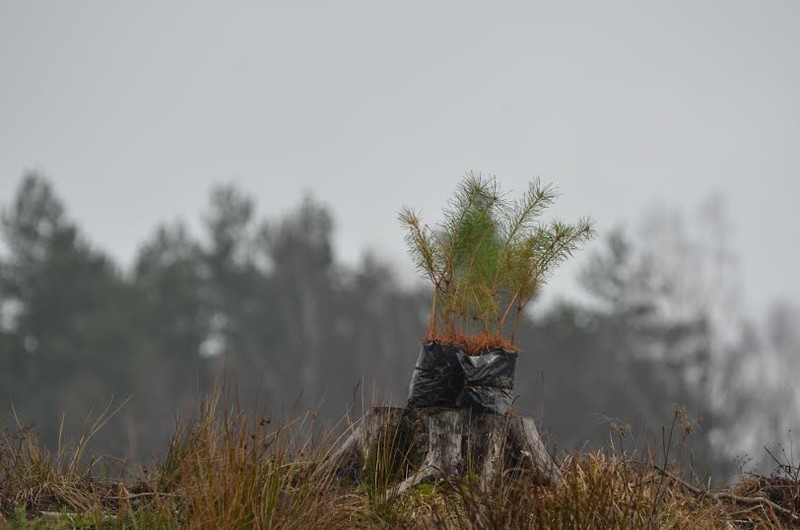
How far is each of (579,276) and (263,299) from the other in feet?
39.6

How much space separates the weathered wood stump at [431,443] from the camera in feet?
21.3

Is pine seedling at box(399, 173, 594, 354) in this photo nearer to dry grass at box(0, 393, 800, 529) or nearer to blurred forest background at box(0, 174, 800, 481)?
dry grass at box(0, 393, 800, 529)

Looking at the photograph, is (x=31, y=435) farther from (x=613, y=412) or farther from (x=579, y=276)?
(x=579, y=276)

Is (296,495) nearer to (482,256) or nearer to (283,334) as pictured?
(482,256)

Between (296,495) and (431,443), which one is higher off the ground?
(431,443)

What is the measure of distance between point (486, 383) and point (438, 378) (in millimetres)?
332

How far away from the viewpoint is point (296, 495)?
17.8 feet

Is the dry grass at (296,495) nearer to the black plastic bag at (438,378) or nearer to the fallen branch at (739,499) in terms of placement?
the fallen branch at (739,499)

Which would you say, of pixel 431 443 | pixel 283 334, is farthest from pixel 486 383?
pixel 283 334

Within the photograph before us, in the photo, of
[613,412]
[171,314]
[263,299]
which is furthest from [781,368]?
[171,314]

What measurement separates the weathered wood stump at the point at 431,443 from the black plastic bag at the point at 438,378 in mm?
186

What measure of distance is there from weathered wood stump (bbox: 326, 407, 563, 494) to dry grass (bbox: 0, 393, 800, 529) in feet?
0.51

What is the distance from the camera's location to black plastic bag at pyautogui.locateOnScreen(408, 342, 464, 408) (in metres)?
6.86

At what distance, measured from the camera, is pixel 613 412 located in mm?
32156
